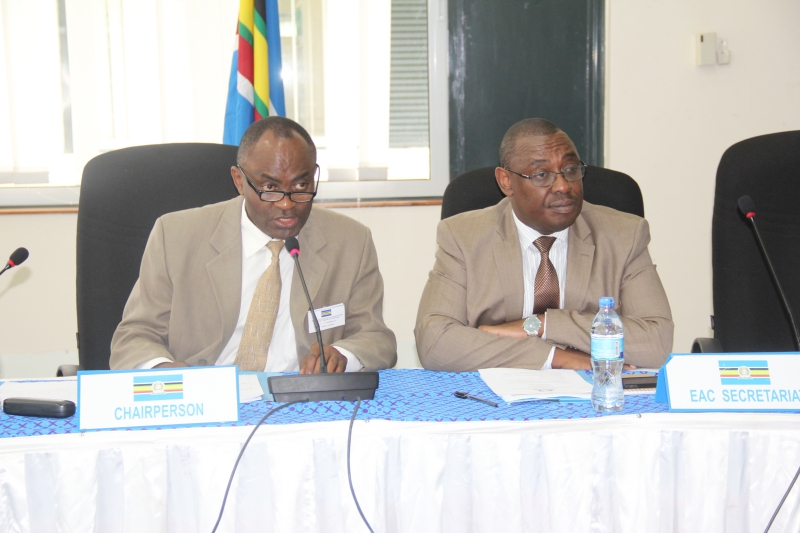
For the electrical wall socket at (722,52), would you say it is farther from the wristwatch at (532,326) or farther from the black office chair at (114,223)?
the black office chair at (114,223)

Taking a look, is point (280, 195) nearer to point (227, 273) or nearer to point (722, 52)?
point (227, 273)

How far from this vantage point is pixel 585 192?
8.07 ft

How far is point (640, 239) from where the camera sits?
2264mm

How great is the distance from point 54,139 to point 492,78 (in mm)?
2053

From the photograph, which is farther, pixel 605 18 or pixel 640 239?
pixel 605 18

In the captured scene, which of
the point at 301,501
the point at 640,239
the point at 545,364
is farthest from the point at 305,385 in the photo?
the point at 640,239

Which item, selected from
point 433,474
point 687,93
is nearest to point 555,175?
point 433,474

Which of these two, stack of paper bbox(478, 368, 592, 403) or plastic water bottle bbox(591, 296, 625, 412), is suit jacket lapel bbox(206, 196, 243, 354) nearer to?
stack of paper bbox(478, 368, 592, 403)

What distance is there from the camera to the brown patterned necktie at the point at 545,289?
2.23 meters

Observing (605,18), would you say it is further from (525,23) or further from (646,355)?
(646,355)

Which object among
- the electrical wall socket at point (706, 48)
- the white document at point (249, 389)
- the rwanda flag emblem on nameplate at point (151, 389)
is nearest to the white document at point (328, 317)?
the white document at point (249, 389)

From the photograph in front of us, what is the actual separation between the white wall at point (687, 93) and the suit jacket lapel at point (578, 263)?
55.8 inches

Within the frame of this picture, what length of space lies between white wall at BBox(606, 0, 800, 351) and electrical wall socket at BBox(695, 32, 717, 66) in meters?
0.03

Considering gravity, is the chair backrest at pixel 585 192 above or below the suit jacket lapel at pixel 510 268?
above
